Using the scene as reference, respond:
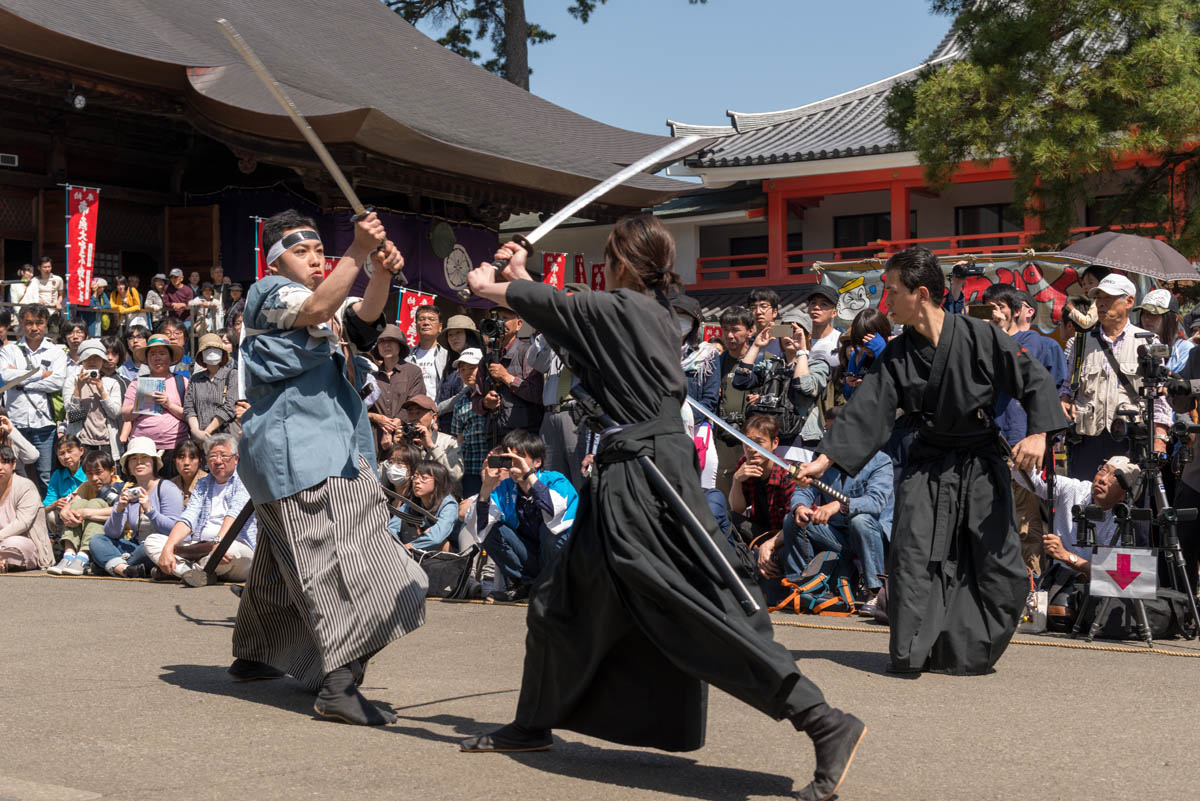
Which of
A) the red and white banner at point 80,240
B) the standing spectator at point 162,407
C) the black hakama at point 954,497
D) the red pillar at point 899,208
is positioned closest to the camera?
the black hakama at point 954,497

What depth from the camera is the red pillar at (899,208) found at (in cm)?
2077

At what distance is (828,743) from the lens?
3352 mm

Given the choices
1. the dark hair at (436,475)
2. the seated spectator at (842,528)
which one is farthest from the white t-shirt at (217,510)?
the seated spectator at (842,528)

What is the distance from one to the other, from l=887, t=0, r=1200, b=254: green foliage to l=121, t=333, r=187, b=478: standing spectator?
7.31m

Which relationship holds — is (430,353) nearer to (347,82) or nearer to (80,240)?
(80,240)

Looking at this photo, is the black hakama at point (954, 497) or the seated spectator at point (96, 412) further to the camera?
the seated spectator at point (96, 412)

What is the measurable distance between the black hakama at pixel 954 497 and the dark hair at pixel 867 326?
2.51 metres

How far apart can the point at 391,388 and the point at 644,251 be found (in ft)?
19.3

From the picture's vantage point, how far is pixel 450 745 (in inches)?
155

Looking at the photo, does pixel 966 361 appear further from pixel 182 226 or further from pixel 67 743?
pixel 182 226

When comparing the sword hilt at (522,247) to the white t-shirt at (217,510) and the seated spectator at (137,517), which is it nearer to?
the white t-shirt at (217,510)

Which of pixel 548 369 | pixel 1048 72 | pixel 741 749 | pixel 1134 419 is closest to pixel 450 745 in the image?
pixel 741 749

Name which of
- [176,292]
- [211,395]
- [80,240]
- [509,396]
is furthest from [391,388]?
[176,292]

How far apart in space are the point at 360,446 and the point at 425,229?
42.0 ft
